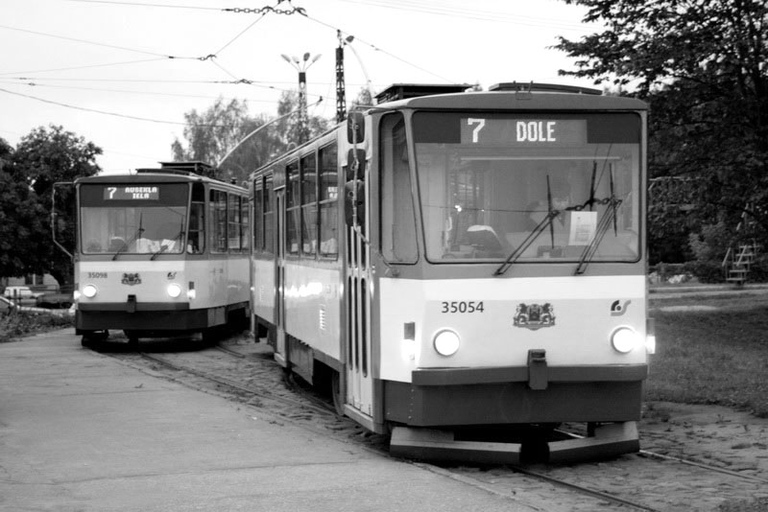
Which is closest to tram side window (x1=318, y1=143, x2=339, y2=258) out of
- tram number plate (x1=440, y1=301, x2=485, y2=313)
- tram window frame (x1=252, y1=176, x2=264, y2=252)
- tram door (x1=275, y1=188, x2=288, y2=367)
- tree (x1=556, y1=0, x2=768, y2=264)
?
tram number plate (x1=440, y1=301, x2=485, y2=313)

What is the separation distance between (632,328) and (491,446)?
1.50m

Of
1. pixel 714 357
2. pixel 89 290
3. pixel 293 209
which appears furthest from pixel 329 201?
pixel 89 290

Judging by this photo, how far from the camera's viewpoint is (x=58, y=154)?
206 ft

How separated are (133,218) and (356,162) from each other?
12218 millimetres

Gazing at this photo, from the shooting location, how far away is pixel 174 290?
861 inches

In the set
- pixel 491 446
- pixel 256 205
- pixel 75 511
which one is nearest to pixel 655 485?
pixel 491 446

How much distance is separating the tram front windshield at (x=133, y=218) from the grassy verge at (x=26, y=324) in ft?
19.5

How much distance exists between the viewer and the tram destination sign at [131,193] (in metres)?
21.7

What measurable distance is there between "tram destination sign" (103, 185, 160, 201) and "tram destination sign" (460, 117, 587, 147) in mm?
12389

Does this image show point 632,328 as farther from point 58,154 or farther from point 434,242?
point 58,154

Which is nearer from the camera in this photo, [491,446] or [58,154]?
[491,446]

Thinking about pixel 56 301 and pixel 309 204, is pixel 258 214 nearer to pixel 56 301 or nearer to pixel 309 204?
pixel 309 204

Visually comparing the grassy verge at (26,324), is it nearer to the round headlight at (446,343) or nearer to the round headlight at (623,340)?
the round headlight at (446,343)

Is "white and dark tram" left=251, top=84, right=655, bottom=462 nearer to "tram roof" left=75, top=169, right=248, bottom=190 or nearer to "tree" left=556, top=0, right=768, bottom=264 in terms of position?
"tram roof" left=75, top=169, right=248, bottom=190
